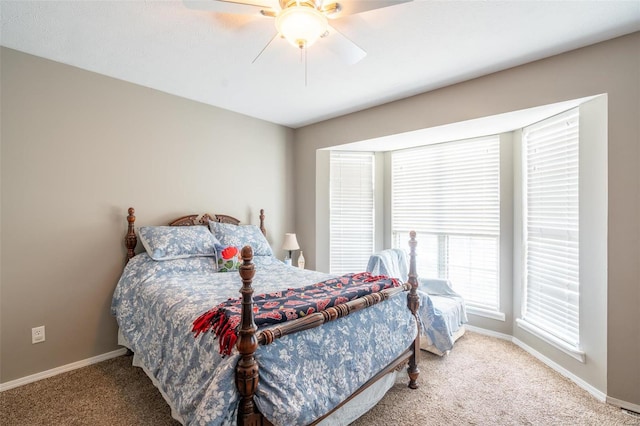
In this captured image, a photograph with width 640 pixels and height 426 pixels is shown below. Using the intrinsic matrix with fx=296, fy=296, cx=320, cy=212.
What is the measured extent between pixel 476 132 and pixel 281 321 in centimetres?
291

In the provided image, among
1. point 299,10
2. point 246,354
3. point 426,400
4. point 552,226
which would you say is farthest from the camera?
point 552,226

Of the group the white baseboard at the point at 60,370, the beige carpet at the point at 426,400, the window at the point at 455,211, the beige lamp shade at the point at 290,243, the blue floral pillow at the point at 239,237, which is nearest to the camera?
the beige carpet at the point at 426,400

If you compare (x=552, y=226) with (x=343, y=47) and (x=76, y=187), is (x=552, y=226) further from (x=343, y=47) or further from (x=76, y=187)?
(x=76, y=187)

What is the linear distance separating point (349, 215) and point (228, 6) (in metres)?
3.06

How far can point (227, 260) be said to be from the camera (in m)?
2.84

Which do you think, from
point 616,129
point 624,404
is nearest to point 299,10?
point 616,129

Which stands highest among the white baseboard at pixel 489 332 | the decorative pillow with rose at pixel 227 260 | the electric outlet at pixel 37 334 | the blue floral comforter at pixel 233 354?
the decorative pillow with rose at pixel 227 260

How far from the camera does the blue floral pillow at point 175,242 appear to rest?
8.72 feet

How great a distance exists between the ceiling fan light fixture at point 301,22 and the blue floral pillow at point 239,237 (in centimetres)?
215

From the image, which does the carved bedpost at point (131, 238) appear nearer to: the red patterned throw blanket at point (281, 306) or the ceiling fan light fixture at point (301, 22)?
the red patterned throw blanket at point (281, 306)

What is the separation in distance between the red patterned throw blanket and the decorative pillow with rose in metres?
1.02

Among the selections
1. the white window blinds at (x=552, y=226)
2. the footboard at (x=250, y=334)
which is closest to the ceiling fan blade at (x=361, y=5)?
the footboard at (x=250, y=334)

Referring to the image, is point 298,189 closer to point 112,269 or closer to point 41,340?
point 112,269

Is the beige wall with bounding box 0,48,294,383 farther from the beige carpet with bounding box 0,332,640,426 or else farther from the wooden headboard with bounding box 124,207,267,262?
the beige carpet with bounding box 0,332,640,426
